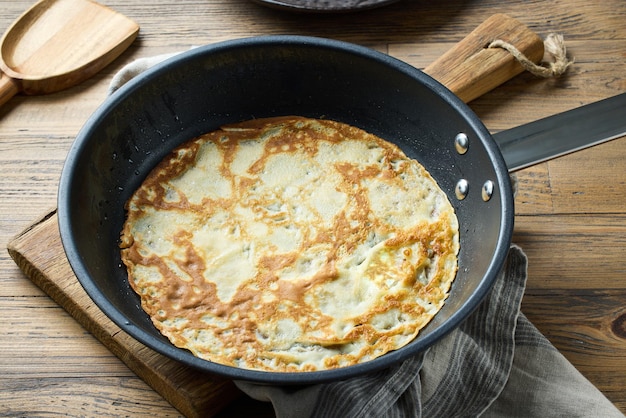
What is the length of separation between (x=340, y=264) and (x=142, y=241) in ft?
1.47

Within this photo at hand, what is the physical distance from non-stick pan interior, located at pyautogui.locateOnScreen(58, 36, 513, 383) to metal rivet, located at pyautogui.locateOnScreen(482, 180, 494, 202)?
0.05ft

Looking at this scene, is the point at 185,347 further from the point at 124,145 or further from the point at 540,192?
the point at 540,192

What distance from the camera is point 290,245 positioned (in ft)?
5.73

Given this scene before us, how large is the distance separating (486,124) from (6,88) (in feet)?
4.34

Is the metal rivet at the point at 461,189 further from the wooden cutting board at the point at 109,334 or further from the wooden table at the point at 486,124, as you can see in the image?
the wooden cutting board at the point at 109,334

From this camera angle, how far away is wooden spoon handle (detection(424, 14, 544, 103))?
2.11 metres

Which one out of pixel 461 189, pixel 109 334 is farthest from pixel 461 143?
pixel 109 334

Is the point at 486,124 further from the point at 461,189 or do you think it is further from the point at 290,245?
the point at 290,245

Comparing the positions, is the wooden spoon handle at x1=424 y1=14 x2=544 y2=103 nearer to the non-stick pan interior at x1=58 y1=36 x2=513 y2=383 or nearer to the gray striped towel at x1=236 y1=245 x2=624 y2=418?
the non-stick pan interior at x1=58 y1=36 x2=513 y2=383

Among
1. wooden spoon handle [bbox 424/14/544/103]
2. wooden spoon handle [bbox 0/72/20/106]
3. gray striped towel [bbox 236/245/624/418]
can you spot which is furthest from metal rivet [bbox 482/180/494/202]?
wooden spoon handle [bbox 0/72/20/106]

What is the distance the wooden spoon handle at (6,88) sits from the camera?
2139 millimetres

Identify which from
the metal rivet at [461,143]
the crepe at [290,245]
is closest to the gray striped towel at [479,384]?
the crepe at [290,245]

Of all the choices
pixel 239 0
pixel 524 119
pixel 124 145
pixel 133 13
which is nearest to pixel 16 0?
pixel 133 13

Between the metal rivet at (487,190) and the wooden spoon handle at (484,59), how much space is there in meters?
0.43
